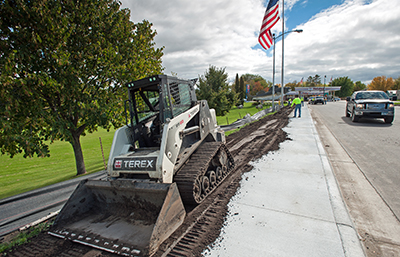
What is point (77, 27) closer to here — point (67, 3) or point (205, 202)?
point (67, 3)

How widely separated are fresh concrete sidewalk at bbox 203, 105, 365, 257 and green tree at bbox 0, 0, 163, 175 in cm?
545

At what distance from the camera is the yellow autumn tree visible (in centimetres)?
9506

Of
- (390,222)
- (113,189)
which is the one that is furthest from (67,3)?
(390,222)

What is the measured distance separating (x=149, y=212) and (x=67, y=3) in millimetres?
6872

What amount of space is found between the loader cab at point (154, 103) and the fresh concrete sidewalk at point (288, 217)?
2.31 metres

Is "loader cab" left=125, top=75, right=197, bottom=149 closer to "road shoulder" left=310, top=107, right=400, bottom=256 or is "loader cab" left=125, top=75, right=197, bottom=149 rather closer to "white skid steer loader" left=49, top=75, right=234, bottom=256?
"white skid steer loader" left=49, top=75, right=234, bottom=256

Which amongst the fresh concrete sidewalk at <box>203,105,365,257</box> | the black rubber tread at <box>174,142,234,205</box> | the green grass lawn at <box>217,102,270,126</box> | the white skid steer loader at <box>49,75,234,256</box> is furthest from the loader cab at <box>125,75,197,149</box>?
the green grass lawn at <box>217,102,270,126</box>

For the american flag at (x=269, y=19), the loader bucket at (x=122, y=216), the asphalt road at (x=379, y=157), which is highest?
the american flag at (x=269, y=19)

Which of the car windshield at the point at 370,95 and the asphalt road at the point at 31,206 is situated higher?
the car windshield at the point at 370,95

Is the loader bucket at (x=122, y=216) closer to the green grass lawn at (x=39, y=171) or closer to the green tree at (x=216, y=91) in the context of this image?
Result: the green grass lawn at (x=39, y=171)

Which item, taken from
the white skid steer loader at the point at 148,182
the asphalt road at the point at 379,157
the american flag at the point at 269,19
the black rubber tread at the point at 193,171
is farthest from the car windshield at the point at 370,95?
the black rubber tread at the point at 193,171

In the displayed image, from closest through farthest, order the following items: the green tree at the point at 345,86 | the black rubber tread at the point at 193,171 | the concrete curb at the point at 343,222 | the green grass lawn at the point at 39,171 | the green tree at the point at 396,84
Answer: the concrete curb at the point at 343,222
the black rubber tread at the point at 193,171
the green grass lawn at the point at 39,171
the green tree at the point at 396,84
the green tree at the point at 345,86

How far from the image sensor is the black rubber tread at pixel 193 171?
4001 millimetres

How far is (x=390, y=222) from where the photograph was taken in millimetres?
3467
